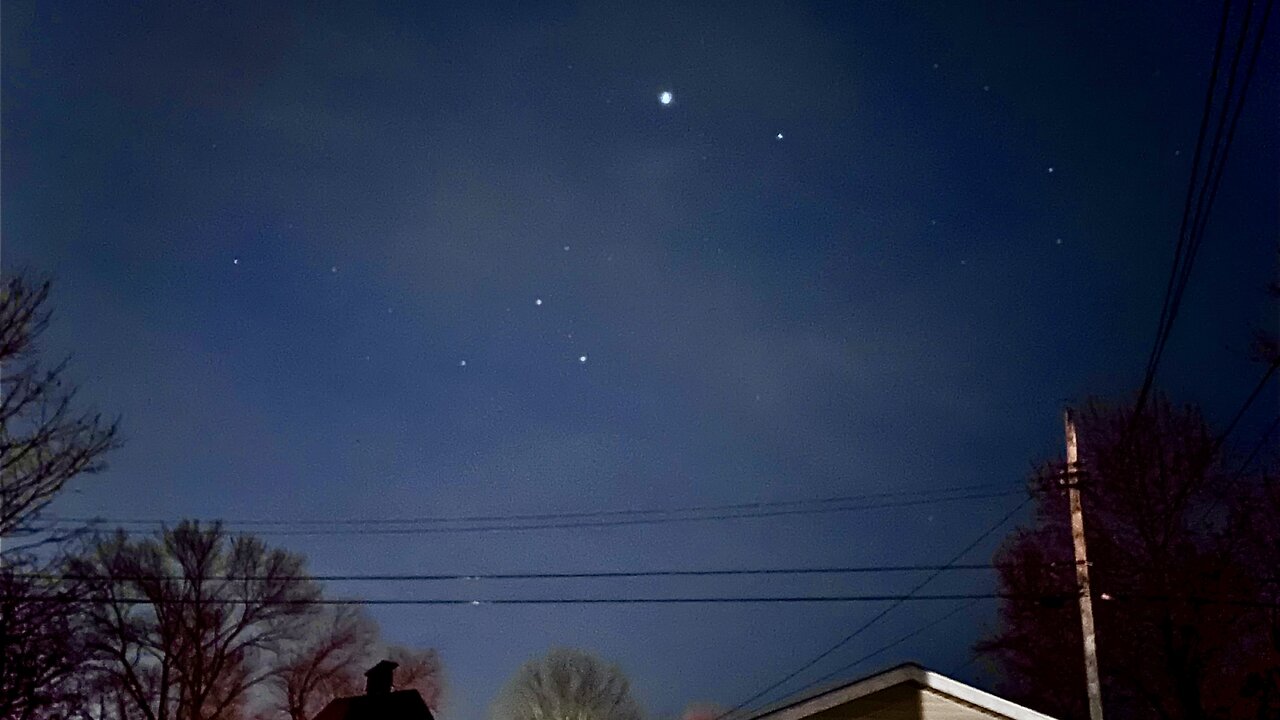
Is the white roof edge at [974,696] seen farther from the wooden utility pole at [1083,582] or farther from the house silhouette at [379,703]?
the house silhouette at [379,703]

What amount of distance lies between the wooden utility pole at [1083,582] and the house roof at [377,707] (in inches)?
865

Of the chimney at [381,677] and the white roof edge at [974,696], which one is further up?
the chimney at [381,677]

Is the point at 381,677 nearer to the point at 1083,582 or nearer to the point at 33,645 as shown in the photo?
the point at 33,645

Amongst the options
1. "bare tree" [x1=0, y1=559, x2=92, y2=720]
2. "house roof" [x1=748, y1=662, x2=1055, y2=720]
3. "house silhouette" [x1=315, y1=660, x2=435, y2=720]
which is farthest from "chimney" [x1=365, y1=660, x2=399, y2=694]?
"house roof" [x1=748, y1=662, x2=1055, y2=720]

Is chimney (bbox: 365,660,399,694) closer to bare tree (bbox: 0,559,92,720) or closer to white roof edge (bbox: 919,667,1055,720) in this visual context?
bare tree (bbox: 0,559,92,720)

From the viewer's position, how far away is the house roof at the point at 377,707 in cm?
3025

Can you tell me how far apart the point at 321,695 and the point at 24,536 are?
3049cm

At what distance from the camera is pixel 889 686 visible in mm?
13156

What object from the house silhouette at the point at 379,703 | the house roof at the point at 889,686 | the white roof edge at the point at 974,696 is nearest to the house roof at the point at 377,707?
the house silhouette at the point at 379,703

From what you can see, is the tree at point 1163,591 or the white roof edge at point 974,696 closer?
the white roof edge at point 974,696

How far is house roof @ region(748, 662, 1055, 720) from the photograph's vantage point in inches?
514

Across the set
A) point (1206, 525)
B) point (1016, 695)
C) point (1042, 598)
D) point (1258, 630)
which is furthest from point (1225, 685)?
Result: point (1042, 598)

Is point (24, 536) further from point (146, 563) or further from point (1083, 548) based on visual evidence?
point (146, 563)

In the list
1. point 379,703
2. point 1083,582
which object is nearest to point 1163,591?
point 1083,582
